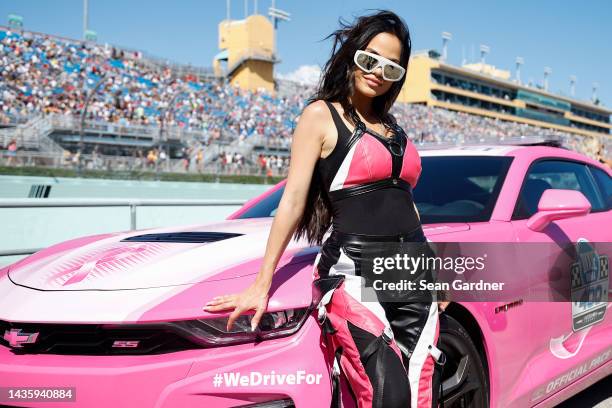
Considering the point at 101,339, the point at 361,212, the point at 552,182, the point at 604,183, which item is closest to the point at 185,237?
the point at 101,339

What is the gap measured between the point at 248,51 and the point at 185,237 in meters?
58.9

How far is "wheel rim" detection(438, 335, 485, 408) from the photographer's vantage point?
212 centimetres

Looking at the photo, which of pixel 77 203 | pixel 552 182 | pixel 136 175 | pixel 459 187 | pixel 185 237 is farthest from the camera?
pixel 136 175

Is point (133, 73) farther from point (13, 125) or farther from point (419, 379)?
point (419, 379)

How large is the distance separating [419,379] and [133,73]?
3575cm

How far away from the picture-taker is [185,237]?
99.9 inches

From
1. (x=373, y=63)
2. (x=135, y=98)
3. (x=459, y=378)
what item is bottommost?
(x=459, y=378)

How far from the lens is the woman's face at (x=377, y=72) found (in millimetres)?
1833

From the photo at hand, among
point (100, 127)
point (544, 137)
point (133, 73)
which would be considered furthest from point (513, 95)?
point (544, 137)

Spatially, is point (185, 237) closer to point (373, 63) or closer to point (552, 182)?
point (373, 63)

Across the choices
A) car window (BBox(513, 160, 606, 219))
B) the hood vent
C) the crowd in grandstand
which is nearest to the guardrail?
the hood vent

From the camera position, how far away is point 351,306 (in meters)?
1.69

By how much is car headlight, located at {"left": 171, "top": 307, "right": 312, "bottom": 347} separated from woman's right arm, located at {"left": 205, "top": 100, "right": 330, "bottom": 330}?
77mm

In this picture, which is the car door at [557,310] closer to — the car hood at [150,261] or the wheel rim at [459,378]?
the wheel rim at [459,378]
